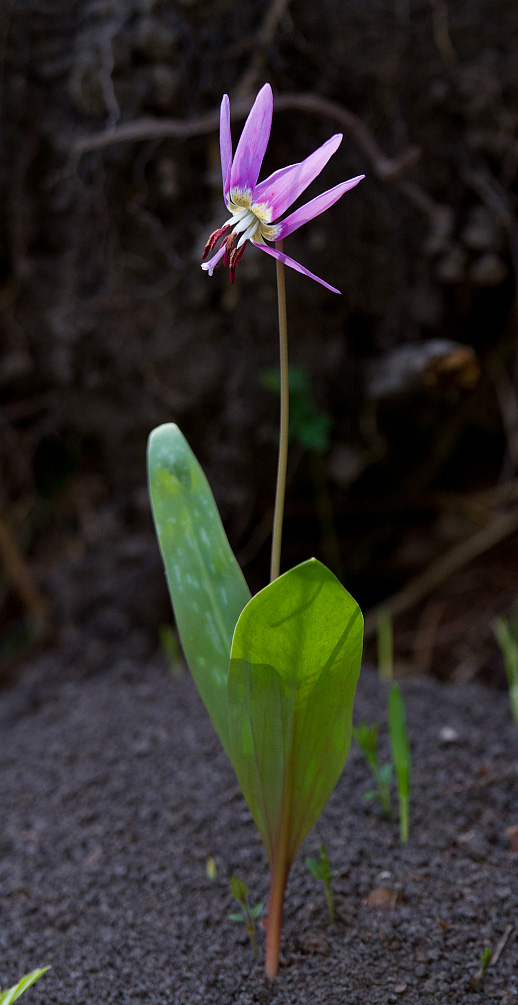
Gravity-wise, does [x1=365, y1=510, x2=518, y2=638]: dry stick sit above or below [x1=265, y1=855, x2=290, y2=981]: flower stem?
below

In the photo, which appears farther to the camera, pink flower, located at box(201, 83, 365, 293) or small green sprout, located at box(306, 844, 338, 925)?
small green sprout, located at box(306, 844, 338, 925)

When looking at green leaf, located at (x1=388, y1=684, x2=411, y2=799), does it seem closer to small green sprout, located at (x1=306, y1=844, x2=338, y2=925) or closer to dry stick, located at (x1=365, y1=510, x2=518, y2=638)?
small green sprout, located at (x1=306, y1=844, x2=338, y2=925)

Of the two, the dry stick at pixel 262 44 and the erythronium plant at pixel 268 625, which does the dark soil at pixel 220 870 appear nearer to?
the erythronium plant at pixel 268 625

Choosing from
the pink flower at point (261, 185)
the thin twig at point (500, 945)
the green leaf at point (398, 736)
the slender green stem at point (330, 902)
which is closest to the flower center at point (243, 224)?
the pink flower at point (261, 185)

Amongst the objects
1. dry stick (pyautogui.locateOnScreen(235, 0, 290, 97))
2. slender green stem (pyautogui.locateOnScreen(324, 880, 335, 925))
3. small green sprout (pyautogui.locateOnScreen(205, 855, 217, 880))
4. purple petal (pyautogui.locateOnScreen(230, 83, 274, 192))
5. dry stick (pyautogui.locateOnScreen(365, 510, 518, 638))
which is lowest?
dry stick (pyautogui.locateOnScreen(365, 510, 518, 638))

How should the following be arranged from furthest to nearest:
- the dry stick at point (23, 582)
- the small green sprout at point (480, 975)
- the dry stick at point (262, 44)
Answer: the dry stick at point (23, 582) → the dry stick at point (262, 44) → the small green sprout at point (480, 975)

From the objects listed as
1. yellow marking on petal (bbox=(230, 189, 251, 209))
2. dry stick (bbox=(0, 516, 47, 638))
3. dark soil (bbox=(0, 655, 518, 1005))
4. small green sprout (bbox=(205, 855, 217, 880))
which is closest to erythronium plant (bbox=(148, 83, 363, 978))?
yellow marking on petal (bbox=(230, 189, 251, 209))
